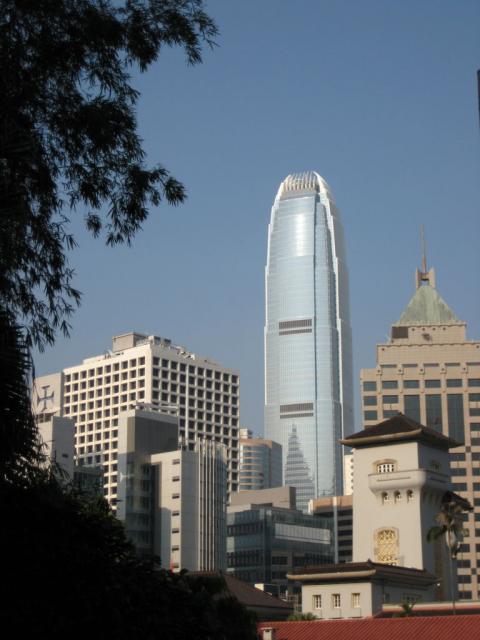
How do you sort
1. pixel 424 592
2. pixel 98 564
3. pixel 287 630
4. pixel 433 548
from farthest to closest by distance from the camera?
1. pixel 433 548
2. pixel 424 592
3. pixel 287 630
4. pixel 98 564

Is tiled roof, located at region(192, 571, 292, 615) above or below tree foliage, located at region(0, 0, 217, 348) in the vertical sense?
below

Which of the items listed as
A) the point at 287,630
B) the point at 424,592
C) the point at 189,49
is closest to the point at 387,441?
the point at 424,592

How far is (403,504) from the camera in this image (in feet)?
356

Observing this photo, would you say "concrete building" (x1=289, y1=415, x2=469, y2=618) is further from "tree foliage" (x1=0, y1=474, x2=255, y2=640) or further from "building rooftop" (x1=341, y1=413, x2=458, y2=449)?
"tree foliage" (x1=0, y1=474, x2=255, y2=640)

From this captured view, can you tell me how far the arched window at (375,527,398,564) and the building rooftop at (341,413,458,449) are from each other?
8711mm

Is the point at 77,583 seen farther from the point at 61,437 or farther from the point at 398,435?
the point at 61,437

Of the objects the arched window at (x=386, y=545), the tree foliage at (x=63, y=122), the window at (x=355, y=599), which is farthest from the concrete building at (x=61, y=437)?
the tree foliage at (x=63, y=122)

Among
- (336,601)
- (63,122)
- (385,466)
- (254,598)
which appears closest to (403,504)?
(385,466)

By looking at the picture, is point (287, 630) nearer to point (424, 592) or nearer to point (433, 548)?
point (424, 592)

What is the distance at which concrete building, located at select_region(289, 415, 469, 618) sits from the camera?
10212cm

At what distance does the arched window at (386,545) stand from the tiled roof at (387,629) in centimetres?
4068

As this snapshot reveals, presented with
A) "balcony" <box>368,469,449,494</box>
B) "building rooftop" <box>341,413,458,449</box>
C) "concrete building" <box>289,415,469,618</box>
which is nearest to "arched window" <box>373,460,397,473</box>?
"concrete building" <box>289,415,469,618</box>

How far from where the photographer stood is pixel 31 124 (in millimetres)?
24375

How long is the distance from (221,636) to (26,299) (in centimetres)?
825
